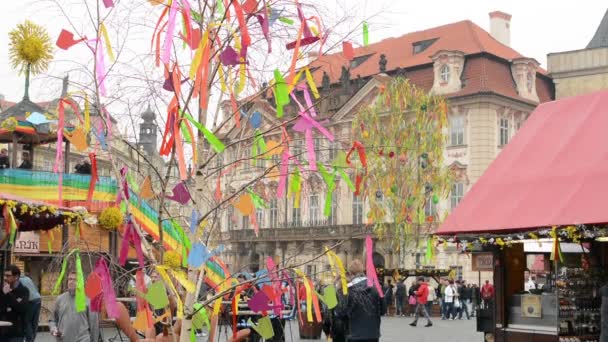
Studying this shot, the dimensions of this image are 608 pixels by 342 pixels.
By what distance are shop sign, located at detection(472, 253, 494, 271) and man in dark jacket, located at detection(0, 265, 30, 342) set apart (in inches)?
279

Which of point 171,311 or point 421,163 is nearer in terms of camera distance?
point 171,311

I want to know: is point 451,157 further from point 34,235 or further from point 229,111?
point 229,111

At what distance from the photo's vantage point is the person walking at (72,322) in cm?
998

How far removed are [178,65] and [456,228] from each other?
869 cm

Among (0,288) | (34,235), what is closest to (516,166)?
(0,288)

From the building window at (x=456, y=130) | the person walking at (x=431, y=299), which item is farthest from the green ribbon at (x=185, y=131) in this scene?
the building window at (x=456, y=130)

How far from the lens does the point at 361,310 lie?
1093 cm

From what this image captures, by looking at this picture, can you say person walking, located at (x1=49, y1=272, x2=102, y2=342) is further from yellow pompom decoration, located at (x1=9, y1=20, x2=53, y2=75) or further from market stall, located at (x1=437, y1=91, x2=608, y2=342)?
yellow pompom decoration, located at (x1=9, y1=20, x2=53, y2=75)

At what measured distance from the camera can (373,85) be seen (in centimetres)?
4988

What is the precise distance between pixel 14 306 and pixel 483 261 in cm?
725

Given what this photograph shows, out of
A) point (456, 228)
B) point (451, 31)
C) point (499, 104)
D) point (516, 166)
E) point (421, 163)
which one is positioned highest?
point (451, 31)

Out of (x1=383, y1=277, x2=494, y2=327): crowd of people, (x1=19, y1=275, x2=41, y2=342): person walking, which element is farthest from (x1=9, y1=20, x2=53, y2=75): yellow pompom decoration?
(x1=383, y1=277, x2=494, y2=327): crowd of people

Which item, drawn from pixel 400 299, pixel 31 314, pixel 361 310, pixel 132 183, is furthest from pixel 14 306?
pixel 400 299

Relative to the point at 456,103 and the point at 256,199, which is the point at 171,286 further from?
the point at 456,103
